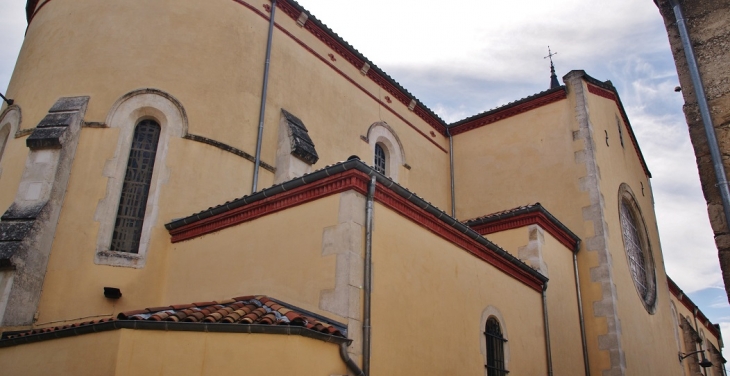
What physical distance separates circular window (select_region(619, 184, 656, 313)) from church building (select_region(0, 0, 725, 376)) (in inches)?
5.3

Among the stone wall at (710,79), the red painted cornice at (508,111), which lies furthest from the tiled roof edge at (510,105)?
the stone wall at (710,79)

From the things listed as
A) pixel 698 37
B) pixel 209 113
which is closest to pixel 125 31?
pixel 209 113

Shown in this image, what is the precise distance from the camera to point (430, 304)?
8.34 m

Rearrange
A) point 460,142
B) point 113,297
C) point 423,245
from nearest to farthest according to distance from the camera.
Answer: point 423,245
point 113,297
point 460,142

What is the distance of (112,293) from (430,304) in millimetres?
4884

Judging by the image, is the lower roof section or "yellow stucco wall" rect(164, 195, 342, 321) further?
"yellow stucco wall" rect(164, 195, 342, 321)

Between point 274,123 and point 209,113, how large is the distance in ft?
4.71

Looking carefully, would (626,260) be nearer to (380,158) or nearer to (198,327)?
(380,158)

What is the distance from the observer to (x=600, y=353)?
12750 millimetres

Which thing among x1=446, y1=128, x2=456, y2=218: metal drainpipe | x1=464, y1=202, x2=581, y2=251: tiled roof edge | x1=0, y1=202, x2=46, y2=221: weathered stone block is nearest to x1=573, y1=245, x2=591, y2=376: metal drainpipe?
x1=464, y1=202, x2=581, y2=251: tiled roof edge

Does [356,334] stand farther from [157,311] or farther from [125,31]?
[125,31]

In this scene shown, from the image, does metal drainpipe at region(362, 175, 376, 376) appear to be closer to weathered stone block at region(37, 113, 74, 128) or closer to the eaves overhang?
weathered stone block at region(37, 113, 74, 128)

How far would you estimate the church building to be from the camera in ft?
23.2

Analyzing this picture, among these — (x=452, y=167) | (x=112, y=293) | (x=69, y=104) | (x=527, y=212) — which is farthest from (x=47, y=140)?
(x=452, y=167)
